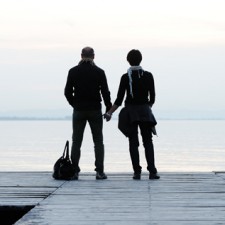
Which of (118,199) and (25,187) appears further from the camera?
(25,187)

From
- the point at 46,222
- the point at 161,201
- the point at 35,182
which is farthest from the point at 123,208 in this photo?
the point at 35,182

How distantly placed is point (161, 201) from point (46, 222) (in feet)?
7.03

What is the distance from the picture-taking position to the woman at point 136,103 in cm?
1259

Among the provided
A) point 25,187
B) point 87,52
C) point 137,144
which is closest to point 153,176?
point 137,144

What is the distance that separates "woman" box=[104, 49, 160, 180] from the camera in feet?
41.3

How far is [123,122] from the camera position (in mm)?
12750

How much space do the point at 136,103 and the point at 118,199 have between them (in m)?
3.10

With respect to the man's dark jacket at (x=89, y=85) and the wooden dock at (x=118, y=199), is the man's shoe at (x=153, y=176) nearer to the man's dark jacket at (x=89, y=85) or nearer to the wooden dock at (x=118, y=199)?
the wooden dock at (x=118, y=199)

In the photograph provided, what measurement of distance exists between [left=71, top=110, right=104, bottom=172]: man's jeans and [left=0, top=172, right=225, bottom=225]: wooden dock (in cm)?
35

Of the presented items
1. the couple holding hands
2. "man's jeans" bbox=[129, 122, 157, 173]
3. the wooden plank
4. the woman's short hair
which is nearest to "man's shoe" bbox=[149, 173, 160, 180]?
"man's jeans" bbox=[129, 122, 157, 173]

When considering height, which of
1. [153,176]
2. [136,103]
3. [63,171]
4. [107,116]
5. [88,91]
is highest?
[88,91]

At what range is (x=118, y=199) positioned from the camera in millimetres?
9875

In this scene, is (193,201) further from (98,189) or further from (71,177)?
(71,177)

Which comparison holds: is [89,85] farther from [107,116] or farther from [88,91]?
[107,116]
